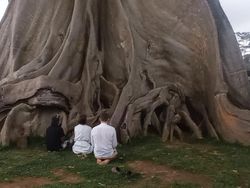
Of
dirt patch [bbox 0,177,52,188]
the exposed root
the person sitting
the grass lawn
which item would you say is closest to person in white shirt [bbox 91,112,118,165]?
the grass lawn

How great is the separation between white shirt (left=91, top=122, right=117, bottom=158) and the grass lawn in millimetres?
190

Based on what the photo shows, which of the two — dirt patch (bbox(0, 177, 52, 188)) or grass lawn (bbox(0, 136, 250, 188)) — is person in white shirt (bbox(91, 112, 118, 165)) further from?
dirt patch (bbox(0, 177, 52, 188))

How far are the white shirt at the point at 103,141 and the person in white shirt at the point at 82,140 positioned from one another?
1.81 ft

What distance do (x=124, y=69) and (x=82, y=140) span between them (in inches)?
111

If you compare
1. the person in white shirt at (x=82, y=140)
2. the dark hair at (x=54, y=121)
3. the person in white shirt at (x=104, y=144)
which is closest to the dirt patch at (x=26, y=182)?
the person in white shirt at (x=104, y=144)

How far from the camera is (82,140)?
10.8m

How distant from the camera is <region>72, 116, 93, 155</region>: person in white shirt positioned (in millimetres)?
10656

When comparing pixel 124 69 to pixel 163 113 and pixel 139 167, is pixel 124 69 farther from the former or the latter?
pixel 139 167

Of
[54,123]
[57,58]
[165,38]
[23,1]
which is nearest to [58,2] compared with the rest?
[23,1]

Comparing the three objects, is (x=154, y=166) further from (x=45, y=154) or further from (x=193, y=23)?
(x=193, y=23)

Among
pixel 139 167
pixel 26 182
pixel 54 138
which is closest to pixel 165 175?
pixel 139 167

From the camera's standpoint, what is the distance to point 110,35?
13.5 m

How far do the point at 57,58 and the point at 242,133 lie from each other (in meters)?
4.37

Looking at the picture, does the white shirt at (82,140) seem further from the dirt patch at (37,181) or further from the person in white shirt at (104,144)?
the dirt patch at (37,181)
